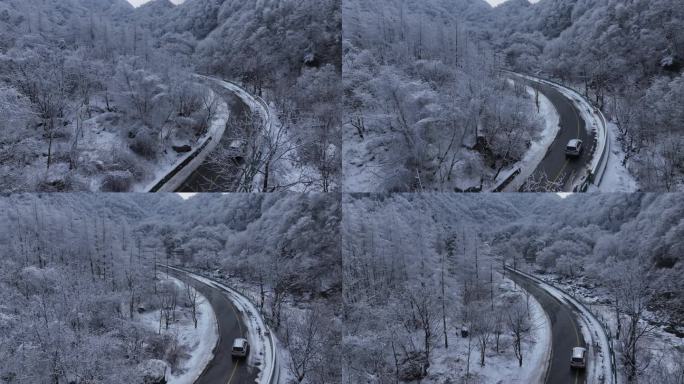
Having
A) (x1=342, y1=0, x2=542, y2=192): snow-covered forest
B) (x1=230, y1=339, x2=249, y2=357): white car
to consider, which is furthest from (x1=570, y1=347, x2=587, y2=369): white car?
(x1=230, y1=339, x2=249, y2=357): white car

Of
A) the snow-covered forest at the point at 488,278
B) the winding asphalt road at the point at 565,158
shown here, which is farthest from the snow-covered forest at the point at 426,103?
the snow-covered forest at the point at 488,278

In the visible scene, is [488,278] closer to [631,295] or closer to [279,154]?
[631,295]

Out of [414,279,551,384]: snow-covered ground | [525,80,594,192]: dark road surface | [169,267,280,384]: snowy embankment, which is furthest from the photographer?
[169,267,280,384]: snowy embankment

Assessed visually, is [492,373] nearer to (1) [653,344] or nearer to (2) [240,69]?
(1) [653,344]

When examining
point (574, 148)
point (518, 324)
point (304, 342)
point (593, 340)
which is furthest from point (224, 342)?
point (574, 148)

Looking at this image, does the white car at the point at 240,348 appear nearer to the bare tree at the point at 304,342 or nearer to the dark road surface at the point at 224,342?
the dark road surface at the point at 224,342

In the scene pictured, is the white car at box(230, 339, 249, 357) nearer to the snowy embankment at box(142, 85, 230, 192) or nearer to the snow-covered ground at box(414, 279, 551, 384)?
the snowy embankment at box(142, 85, 230, 192)
